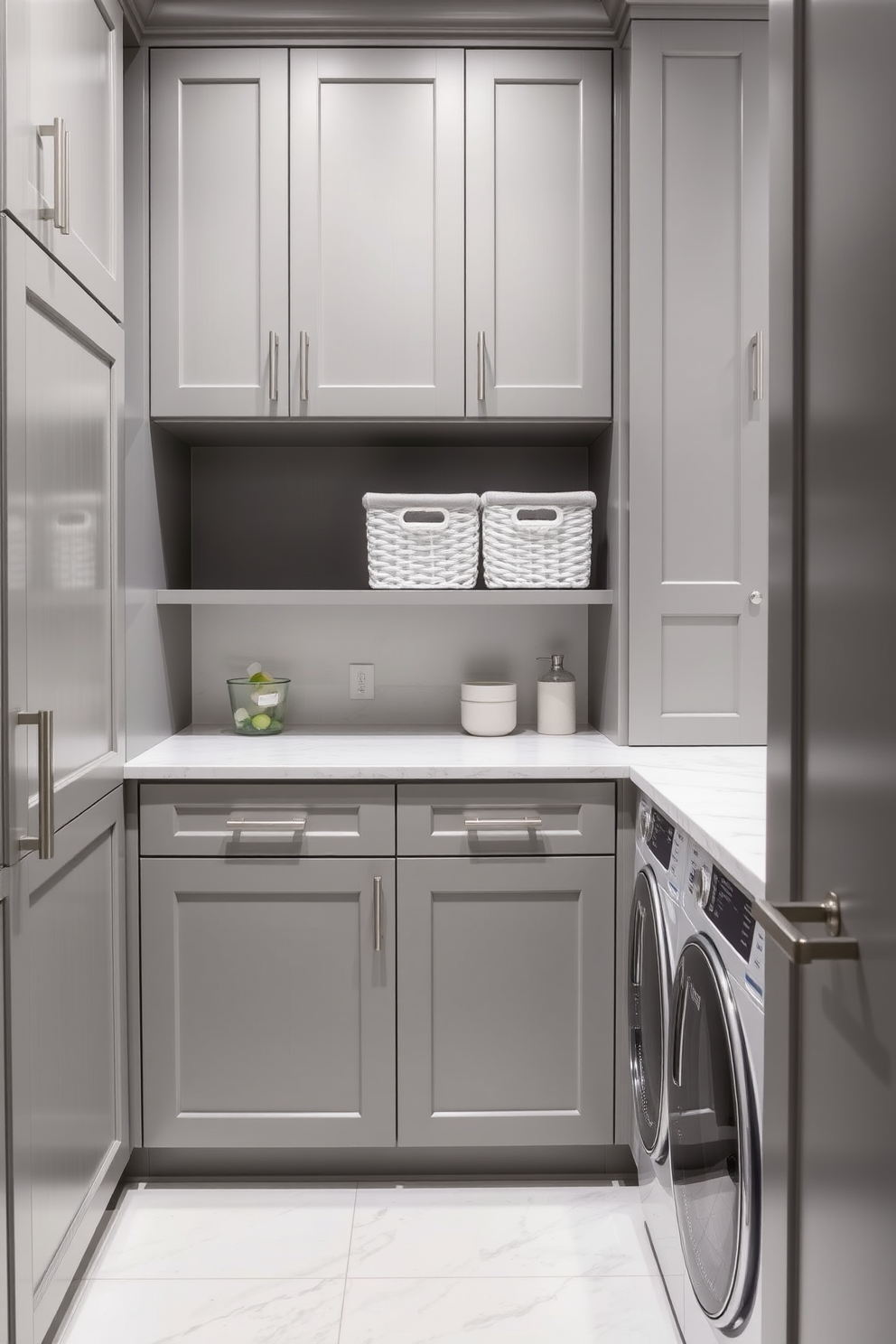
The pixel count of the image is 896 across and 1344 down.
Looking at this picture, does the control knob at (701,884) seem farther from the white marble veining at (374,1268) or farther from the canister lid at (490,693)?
the canister lid at (490,693)

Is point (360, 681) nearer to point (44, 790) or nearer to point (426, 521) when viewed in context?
point (426, 521)

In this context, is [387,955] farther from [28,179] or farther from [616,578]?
[28,179]

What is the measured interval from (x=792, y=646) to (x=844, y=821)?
17 cm

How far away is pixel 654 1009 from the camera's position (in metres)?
1.80

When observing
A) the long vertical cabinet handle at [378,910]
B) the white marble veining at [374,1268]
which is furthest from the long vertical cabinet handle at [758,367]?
the white marble veining at [374,1268]

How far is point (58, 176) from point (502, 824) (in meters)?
1.43

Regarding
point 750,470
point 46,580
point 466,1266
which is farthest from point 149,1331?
point 750,470

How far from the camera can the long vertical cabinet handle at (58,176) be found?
1516mm

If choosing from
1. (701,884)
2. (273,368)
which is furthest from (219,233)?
(701,884)

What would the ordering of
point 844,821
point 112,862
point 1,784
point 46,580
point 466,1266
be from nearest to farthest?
1. point 844,821
2. point 1,784
3. point 46,580
4. point 466,1266
5. point 112,862

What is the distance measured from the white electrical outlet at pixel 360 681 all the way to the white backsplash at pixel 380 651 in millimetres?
15

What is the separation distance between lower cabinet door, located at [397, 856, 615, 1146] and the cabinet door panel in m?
0.78

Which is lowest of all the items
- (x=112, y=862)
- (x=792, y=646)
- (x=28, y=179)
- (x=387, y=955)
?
(x=387, y=955)

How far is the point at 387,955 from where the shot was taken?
2.05 m
